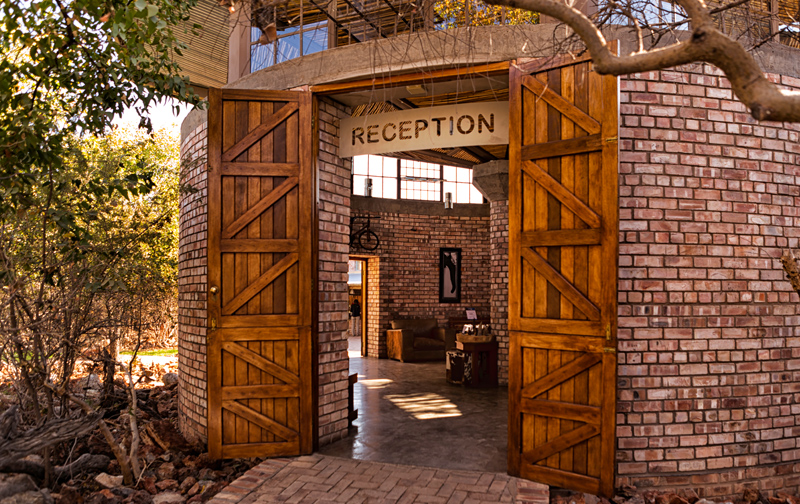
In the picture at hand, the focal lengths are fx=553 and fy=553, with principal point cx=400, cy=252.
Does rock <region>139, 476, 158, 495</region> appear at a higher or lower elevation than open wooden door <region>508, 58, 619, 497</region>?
lower

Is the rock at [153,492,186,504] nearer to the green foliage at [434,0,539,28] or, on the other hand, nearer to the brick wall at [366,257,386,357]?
the green foliage at [434,0,539,28]

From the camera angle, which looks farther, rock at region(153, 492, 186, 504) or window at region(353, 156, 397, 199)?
window at region(353, 156, 397, 199)

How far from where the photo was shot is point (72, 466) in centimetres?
478

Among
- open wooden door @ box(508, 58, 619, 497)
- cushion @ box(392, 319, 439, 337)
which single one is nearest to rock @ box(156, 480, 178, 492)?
open wooden door @ box(508, 58, 619, 497)

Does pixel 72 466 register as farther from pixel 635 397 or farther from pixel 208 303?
pixel 635 397

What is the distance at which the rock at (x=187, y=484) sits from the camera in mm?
4512

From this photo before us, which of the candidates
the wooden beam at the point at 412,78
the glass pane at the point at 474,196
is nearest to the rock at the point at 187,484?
the wooden beam at the point at 412,78

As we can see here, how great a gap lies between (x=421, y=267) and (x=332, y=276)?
7264 millimetres

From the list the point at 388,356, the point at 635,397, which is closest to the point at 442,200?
the point at 388,356

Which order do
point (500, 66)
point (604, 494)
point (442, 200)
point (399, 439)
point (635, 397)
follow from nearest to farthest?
point (604, 494), point (635, 397), point (500, 66), point (399, 439), point (442, 200)

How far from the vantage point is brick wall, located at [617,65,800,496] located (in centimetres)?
434

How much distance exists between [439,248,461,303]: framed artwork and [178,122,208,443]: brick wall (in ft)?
24.4

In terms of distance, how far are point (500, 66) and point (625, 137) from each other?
1.18m

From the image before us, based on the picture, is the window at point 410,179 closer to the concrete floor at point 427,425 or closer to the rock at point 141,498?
the concrete floor at point 427,425
